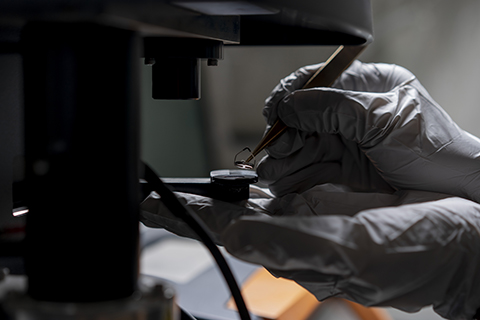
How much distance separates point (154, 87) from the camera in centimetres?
35

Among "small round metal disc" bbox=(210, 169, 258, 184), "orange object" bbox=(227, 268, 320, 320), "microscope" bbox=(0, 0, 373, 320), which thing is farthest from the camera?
"orange object" bbox=(227, 268, 320, 320)

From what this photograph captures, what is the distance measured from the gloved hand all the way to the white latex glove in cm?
4

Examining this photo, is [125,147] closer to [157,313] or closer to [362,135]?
[157,313]

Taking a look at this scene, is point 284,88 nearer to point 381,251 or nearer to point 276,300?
point 381,251

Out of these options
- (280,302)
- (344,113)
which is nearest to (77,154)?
(344,113)

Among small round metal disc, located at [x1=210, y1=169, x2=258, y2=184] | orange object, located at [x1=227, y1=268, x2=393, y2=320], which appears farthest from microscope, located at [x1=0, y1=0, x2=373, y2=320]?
orange object, located at [x1=227, y1=268, x2=393, y2=320]

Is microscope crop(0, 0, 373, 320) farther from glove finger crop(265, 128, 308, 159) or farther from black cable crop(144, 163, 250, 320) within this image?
glove finger crop(265, 128, 308, 159)

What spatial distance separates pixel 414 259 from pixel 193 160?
1.90 meters

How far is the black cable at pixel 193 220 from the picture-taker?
0.26 metres

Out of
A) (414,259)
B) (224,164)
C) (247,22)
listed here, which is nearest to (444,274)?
(414,259)

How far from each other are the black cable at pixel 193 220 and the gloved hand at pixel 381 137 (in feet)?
0.69

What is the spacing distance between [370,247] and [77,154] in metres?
0.18

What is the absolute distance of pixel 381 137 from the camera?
1.48ft

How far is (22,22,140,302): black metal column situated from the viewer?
18 centimetres
